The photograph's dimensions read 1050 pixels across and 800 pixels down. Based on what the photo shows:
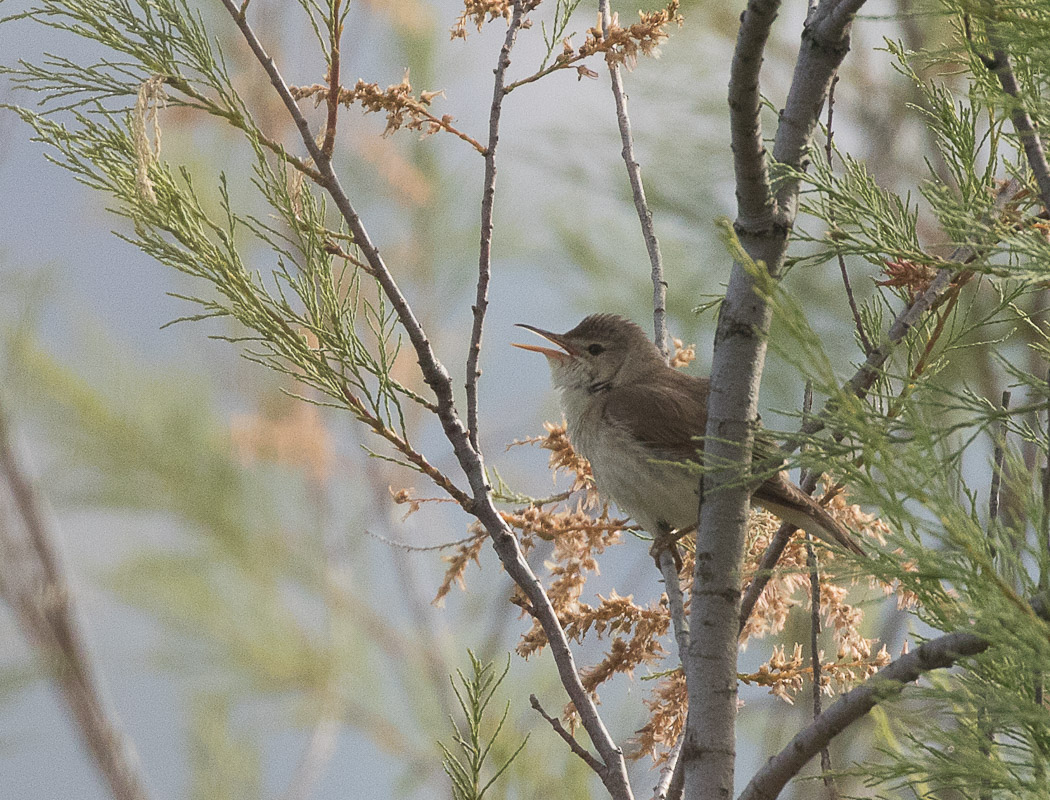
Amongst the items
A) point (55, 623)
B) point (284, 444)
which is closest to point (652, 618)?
point (55, 623)

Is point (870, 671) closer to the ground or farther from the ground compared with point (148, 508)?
closer to the ground

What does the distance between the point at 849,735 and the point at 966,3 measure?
3452 millimetres

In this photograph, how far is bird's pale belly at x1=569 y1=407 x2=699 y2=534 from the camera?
7.93 feet

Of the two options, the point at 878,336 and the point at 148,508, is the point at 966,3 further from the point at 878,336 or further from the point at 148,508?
the point at 148,508

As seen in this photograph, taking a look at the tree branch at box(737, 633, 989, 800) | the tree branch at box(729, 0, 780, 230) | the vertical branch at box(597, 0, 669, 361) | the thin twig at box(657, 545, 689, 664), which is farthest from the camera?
the vertical branch at box(597, 0, 669, 361)

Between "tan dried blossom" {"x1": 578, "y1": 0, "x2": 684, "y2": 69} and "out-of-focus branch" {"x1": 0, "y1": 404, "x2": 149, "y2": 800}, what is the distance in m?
2.01

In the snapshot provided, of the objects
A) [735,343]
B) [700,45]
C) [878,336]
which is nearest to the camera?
[735,343]

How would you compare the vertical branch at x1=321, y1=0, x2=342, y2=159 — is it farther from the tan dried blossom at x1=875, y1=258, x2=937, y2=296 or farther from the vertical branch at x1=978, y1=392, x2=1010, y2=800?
the vertical branch at x1=978, y1=392, x2=1010, y2=800

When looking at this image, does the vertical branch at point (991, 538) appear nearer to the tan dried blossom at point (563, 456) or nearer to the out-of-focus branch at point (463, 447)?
the out-of-focus branch at point (463, 447)

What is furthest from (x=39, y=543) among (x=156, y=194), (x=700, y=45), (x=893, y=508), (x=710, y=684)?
(x=700, y=45)

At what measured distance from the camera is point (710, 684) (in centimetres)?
148

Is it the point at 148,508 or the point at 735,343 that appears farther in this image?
the point at 148,508

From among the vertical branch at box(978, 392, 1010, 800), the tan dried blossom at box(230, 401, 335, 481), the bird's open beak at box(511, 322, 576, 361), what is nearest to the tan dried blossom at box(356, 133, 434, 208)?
the tan dried blossom at box(230, 401, 335, 481)

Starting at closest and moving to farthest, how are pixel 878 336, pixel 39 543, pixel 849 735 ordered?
pixel 878 336
pixel 39 543
pixel 849 735
